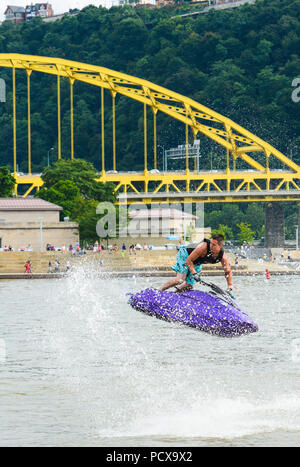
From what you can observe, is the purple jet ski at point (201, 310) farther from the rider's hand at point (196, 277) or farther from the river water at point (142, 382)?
the river water at point (142, 382)

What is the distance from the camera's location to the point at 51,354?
35.7m

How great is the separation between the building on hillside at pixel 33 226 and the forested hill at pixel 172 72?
183 ft

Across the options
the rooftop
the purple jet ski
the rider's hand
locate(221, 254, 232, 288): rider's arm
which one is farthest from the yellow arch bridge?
locate(221, 254, 232, 288): rider's arm

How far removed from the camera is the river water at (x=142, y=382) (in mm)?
23438

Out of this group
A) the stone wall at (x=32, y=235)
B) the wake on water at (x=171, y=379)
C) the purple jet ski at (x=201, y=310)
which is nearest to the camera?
the purple jet ski at (x=201, y=310)

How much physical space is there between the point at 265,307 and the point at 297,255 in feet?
176

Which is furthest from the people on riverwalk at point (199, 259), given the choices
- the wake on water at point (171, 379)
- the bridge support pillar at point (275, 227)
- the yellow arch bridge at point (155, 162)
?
the bridge support pillar at point (275, 227)

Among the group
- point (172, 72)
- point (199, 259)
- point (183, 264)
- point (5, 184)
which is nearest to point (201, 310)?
point (183, 264)

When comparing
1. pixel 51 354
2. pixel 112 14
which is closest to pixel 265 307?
pixel 51 354

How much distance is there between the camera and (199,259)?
21906 mm

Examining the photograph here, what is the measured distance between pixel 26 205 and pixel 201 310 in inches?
2522

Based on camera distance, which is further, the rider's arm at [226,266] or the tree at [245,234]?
the tree at [245,234]

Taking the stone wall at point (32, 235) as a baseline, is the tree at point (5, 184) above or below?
above

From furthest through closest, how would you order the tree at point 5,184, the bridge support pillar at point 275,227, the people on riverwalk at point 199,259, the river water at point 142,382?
the bridge support pillar at point 275,227
the tree at point 5,184
the river water at point 142,382
the people on riverwalk at point 199,259
